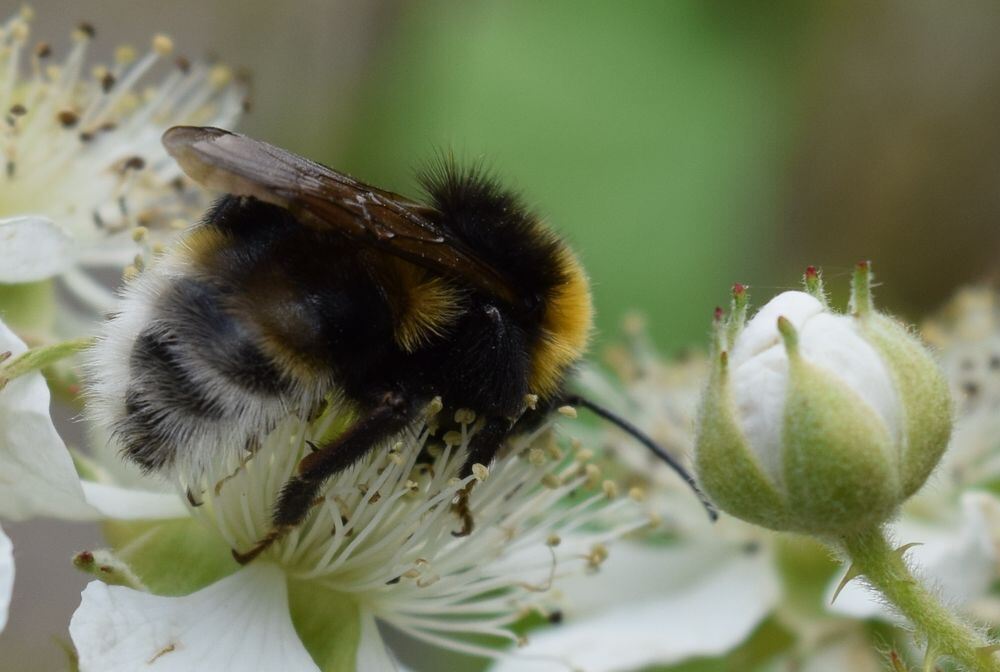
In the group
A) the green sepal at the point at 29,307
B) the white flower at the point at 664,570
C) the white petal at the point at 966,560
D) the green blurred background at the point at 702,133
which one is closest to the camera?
the green sepal at the point at 29,307

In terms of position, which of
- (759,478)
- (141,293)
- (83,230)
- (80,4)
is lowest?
(80,4)

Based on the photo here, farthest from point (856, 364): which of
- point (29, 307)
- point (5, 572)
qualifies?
point (29, 307)

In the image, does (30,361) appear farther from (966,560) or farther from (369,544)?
(966,560)

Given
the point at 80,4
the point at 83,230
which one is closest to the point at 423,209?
the point at 83,230

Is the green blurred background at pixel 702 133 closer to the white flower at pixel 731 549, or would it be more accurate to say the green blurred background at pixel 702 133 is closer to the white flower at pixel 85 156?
the white flower at pixel 731 549

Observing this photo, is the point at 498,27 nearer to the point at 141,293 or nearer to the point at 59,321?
the point at 59,321

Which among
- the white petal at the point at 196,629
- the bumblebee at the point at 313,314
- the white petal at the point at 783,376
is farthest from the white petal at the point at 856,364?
the white petal at the point at 196,629

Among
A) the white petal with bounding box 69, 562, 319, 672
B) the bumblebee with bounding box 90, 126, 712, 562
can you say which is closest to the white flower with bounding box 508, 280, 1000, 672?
the white petal with bounding box 69, 562, 319, 672
